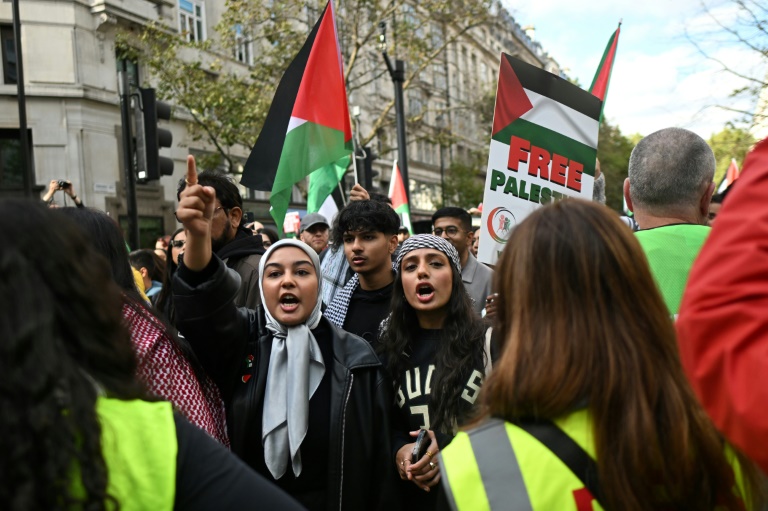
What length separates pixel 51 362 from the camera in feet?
3.95

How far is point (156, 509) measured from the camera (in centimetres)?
127

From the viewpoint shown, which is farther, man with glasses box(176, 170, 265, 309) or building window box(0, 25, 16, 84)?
building window box(0, 25, 16, 84)

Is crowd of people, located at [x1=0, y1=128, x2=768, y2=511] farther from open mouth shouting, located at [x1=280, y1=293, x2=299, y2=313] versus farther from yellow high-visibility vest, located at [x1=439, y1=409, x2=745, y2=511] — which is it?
open mouth shouting, located at [x1=280, y1=293, x2=299, y2=313]

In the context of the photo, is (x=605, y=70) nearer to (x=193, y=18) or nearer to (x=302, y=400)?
(x=302, y=400)

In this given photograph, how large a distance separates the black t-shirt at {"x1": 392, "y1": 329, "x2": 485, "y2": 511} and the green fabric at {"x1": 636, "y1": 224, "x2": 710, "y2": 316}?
899 mm

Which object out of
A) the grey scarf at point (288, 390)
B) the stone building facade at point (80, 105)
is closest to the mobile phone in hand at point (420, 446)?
the grey scarf at point (288, 390)

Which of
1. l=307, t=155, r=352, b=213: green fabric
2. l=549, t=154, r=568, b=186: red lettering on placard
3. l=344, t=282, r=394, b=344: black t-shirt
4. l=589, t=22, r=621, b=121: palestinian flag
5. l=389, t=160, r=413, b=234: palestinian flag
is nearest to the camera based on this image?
l=344, t=282, r=394, b=344: black t-shirt

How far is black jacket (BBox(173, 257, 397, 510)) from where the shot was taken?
9.73 ft

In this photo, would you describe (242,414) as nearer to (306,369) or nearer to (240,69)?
(306,369)

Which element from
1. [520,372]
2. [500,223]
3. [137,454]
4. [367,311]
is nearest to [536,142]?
[500,223]

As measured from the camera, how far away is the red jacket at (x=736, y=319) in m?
1.12

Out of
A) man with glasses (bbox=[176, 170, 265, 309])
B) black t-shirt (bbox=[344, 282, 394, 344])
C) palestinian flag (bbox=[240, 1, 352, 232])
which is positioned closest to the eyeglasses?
palestinian flag (bbox=[240, 1, 352, 232])

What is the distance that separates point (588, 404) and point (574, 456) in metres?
0.11

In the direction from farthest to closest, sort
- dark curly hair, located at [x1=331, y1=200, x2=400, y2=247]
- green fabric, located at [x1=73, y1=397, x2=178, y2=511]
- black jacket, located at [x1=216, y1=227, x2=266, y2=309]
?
dark curly hair, located at [x1=331, y1=200, x2=400, y2=247] → black jacket, located at [x1=216, y1=227, x2=266, y2=309] → green fabric, located at [x1=73, y1=397, x2=178, y2=511]
